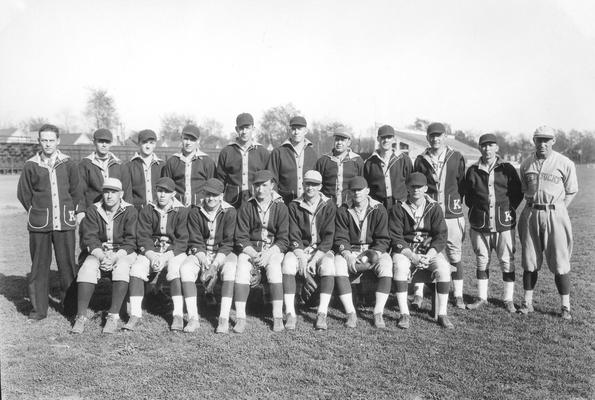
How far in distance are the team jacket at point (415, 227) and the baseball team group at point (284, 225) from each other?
0.01 metres

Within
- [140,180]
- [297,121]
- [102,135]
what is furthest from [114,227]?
[297,121]

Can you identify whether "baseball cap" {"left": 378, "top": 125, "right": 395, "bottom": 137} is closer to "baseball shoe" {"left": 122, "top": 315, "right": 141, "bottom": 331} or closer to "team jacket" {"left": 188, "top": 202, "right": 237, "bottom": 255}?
"team jacket" {"left": 188, "top": 202, "right": 237, "bottom": 255}

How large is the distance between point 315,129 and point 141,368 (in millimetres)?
64116

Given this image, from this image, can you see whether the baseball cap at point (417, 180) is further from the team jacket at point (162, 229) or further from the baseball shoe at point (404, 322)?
the team jacket at point (162, 229)

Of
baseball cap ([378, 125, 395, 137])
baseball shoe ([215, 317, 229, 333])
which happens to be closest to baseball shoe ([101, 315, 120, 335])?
baseball shoe ([215, 317, 229, 333])

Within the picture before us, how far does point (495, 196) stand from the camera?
20.5ft

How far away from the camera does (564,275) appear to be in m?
5.84

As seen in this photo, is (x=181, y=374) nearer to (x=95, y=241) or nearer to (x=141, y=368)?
(x=141, y=368)

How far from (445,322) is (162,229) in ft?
11.7

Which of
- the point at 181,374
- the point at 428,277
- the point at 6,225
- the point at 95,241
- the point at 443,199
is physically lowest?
the point at 6,225

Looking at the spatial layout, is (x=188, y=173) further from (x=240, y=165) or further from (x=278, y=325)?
(x=278, y=325)

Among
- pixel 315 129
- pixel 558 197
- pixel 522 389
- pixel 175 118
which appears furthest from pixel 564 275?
pixel 175 118

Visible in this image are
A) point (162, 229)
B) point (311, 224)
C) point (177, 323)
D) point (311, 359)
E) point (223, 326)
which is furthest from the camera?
point (311, 224)

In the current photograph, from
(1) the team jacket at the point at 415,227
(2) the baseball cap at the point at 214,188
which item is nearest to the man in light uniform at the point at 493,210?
(1) the team jacket at the point at 415,227
